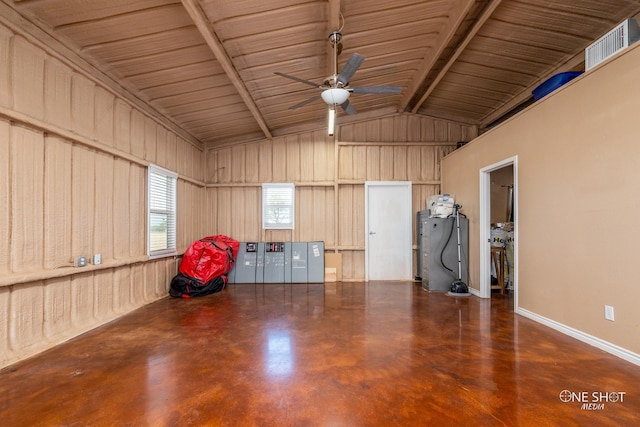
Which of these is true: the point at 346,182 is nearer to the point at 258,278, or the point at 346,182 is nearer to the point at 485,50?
the point at 258,278

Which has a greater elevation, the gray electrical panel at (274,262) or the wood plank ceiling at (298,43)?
the wood plank ceiling at (298,43)

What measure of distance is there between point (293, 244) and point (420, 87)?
13.2ft

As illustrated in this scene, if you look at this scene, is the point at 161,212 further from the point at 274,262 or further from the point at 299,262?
the point at 299,262

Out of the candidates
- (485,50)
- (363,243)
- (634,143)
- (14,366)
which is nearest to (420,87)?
(485,50)

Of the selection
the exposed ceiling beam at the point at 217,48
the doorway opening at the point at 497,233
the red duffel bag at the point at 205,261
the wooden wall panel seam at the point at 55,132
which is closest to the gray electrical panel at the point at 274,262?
the red duffel bag at the point at 205,261

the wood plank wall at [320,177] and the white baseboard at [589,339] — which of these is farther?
the wood plank wall at [320,177]

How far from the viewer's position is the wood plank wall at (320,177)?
706 cm

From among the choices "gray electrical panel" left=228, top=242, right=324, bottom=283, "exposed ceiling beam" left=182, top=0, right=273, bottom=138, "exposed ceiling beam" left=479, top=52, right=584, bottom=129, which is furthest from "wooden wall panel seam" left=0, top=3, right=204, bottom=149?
"exposed ceiling beam" left=479, top=52, right=584, bottom=129

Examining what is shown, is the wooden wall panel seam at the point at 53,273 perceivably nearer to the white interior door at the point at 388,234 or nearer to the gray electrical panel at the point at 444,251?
the white interior door at the point at 388,234

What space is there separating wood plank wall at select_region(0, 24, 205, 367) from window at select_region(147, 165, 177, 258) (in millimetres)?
167

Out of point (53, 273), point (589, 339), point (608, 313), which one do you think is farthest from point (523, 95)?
point (53, 273)

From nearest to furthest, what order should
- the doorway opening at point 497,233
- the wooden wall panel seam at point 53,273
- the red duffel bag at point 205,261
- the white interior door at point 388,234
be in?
the wooden wall panel seam at point 53,273
the doorway opening at point 497,233
the red duffel bag at point 205,261
the white interior door at point 388,234

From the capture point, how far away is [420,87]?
19.8ft

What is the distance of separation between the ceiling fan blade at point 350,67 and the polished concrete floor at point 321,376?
9.26 ft
